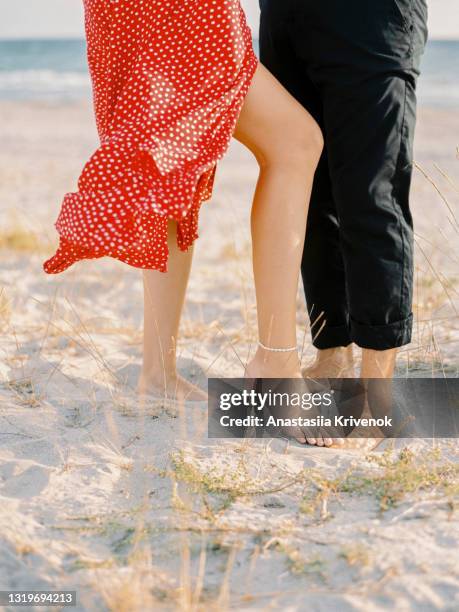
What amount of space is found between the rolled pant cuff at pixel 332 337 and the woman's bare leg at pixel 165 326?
17.0 inches

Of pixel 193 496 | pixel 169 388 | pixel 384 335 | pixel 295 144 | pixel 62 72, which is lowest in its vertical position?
pixel 193 496

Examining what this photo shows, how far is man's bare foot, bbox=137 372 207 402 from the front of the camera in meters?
2.21

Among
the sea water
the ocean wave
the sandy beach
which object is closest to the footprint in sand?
the sandy beach

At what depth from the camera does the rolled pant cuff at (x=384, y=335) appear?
200cm

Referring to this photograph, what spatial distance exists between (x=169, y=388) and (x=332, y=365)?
0.54m

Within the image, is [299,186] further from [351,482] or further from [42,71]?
[42,71]

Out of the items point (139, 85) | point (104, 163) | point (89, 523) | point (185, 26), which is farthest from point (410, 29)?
point (89, 523)

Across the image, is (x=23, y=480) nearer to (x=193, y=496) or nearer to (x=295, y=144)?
(x=193, y=496)

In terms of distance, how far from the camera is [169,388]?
2223 millimetres

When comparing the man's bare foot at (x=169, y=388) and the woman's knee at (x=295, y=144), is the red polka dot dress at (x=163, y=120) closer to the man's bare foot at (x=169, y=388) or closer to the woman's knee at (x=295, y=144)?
the woman's knee at (x=295, y=144)

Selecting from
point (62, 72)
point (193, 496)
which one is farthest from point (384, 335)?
point (62, 72)

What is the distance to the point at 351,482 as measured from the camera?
5.61 ft

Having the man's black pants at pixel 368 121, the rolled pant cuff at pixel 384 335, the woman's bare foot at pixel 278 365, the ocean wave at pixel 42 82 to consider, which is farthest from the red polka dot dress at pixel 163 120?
the ocean wave at pixel 42 82

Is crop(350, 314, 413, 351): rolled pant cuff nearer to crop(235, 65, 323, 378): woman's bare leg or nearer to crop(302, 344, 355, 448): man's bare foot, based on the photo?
crop(235, 65, 323, 378): woman's bare leg
